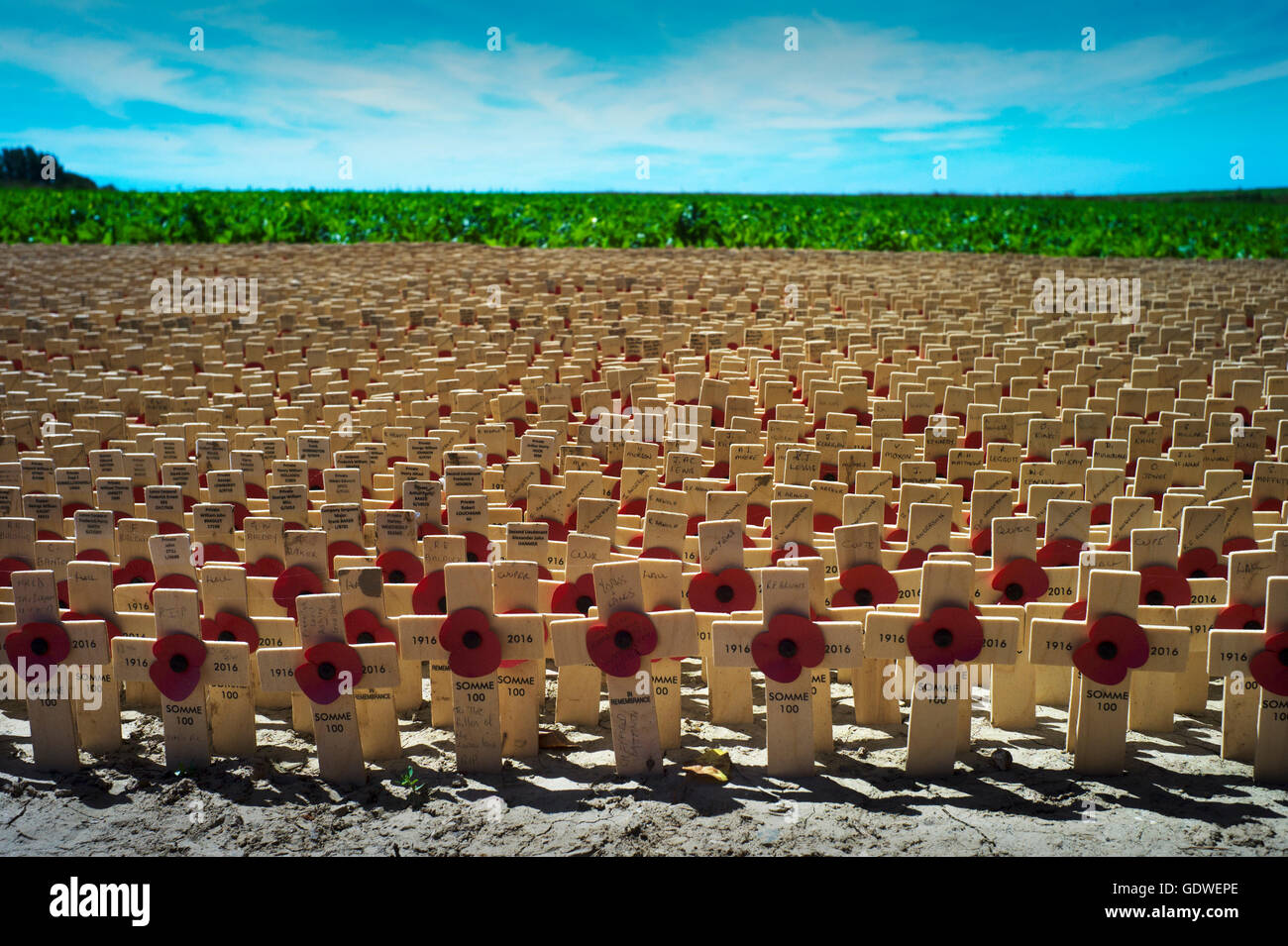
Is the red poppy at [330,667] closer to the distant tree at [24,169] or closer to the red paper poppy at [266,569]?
the red paper poppy at [266,569]

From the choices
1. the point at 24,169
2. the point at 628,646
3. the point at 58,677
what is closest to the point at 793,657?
the point at 628,646

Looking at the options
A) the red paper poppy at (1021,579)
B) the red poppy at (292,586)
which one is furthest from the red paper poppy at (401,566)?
the red paper poppy at (1021,579)

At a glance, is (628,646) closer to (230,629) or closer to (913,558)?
(913,558)

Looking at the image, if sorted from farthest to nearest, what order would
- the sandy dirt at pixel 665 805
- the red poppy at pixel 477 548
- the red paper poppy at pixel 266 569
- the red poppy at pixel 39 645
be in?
the red poppy at pixel 477 548 < the red paper poppy at pixel 266 569 < the red poppy at pixel 39 645 < the sandy dirt at pixel 665 805

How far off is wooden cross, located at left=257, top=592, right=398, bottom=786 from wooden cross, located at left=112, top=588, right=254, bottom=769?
0.44ft

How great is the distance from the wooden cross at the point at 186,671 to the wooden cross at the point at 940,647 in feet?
8.20

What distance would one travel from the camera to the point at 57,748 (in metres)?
3.96

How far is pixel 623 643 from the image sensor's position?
3891 mm

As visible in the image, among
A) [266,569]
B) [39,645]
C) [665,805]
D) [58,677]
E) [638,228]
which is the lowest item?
[665,805]

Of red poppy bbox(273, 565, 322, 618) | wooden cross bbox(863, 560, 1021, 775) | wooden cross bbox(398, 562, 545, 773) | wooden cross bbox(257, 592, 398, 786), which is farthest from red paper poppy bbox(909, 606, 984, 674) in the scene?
red poppy bbox(273, 565, 322, 618)

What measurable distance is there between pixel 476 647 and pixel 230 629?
1.06m

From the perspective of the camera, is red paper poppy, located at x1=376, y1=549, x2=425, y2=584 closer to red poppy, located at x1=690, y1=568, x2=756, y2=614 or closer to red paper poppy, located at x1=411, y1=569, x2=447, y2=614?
red paper poppy, located at x1=411, y1=569, x2=447, y2=614

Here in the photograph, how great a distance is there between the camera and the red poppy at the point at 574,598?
4.27 meters

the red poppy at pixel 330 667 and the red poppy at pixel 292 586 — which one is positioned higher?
the red poppy at pixel 292 586
